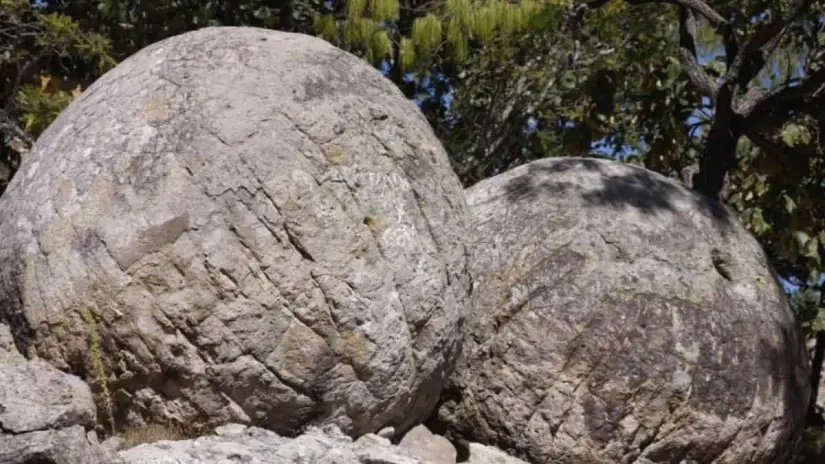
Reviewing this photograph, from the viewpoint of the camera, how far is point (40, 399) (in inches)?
203

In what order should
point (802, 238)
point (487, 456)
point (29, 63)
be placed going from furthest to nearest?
point (29, 63)
point (802, 238)
point (487, 456)

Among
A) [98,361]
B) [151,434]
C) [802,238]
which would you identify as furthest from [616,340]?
[802,238]

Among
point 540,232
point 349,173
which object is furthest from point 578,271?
point 349,173

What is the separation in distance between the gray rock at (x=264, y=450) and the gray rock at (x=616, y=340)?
1.04 meters

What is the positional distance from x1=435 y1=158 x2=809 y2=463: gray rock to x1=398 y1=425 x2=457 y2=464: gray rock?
23cm

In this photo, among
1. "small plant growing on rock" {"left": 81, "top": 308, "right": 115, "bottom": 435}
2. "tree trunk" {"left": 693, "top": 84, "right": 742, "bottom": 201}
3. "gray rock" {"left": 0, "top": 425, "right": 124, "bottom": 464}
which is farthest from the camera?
"tree trunk" {"left": 693, "top": 84, "right": 742, "bottom": 201}

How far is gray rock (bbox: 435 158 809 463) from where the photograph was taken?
22.1ft

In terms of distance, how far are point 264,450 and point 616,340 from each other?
6.81 feet

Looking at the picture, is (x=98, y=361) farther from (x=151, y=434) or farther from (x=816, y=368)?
(x=816, y=368)

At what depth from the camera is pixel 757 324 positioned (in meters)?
7.14

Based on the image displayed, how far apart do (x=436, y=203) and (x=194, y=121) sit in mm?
1159

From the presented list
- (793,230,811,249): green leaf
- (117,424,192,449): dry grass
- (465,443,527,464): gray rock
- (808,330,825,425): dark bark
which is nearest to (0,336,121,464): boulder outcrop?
(117,424,192,449): dry grass

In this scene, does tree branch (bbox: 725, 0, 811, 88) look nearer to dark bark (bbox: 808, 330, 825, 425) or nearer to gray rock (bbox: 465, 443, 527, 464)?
dark bark (bbox: 808, 330, 825, 425)

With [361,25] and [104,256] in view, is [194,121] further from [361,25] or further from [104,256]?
[361,25]
